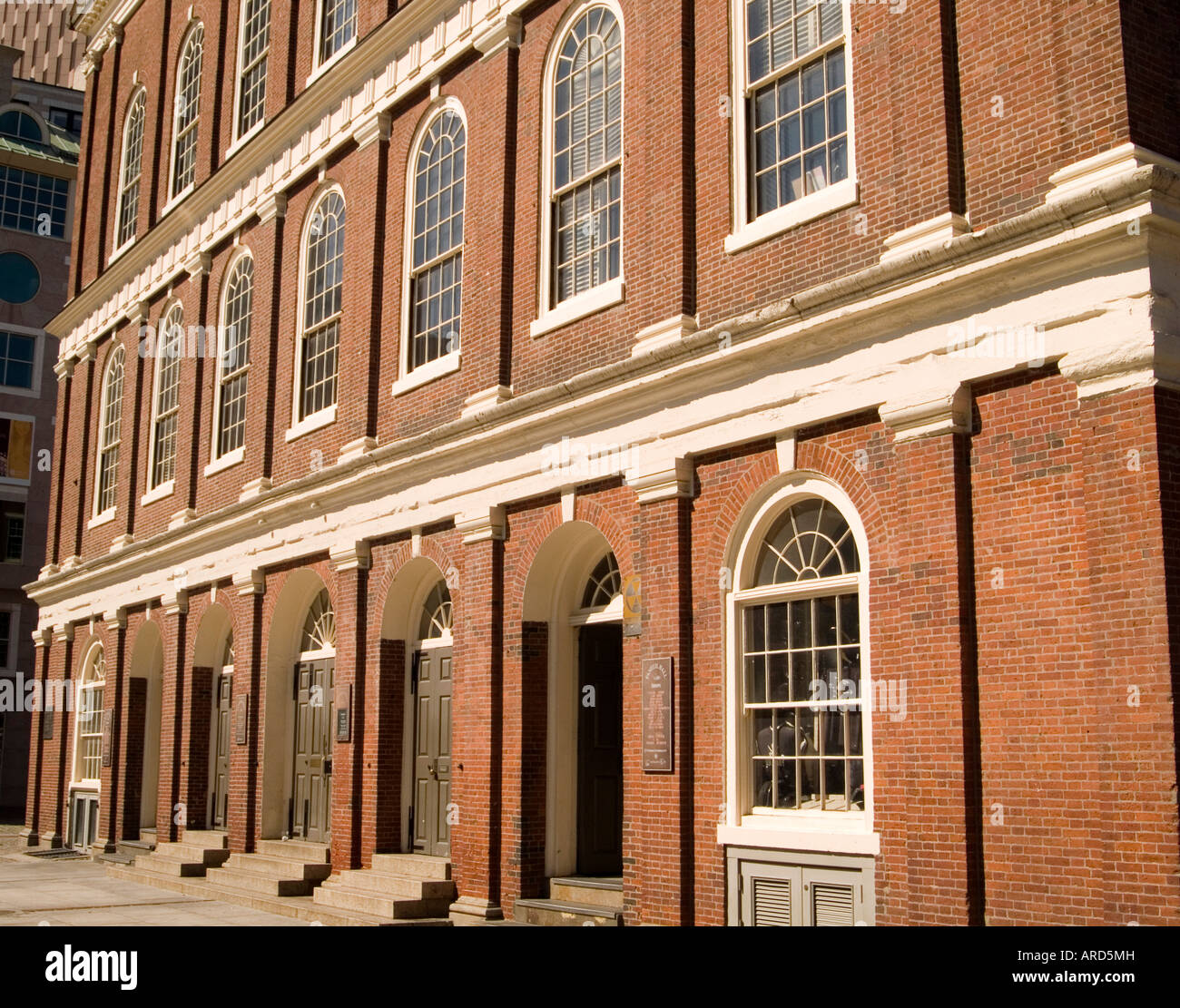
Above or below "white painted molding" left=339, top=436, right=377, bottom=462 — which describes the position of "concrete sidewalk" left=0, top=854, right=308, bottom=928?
below

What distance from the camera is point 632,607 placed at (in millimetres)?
12289

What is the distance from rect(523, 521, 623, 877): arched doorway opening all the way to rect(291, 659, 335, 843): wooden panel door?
192 inches

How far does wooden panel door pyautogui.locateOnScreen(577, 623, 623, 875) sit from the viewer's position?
13703 millimetres

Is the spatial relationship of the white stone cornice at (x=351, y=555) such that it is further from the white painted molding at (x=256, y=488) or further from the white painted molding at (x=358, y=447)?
the white painted molding at (x=256, y=488)

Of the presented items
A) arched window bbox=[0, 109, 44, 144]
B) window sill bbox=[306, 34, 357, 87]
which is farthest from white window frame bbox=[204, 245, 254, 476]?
arched window bbox=[0, 109, 44, 144]

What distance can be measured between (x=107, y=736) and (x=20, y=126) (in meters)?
26.7

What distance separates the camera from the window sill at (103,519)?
2554 centimetres

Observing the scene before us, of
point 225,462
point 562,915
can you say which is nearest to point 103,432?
point 225,462

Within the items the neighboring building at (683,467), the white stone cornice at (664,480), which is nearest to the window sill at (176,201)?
the neighboring building at (683,467)

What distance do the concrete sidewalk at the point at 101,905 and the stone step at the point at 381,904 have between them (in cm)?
48

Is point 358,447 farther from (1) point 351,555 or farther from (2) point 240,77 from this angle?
(2) point 240,77

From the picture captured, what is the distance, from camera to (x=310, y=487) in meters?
17.8

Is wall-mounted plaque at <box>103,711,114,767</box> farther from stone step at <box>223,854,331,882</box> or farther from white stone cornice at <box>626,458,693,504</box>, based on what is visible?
white stone cornice at <box>626,458,693,504</box>

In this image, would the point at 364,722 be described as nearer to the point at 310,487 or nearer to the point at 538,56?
the point at 310,487
